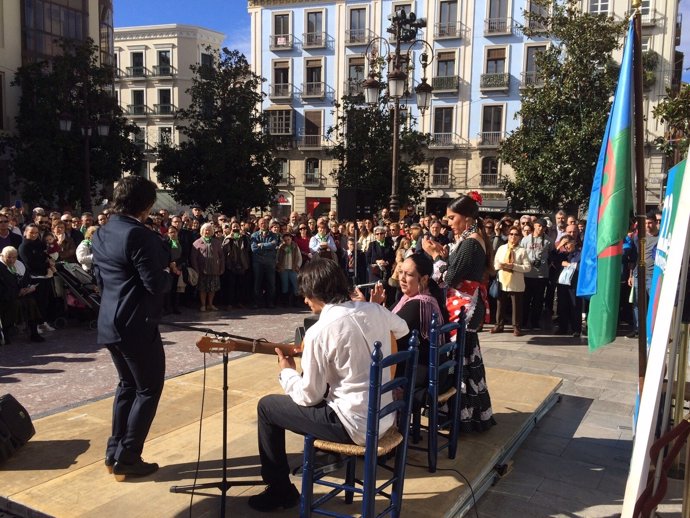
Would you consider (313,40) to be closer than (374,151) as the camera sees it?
No

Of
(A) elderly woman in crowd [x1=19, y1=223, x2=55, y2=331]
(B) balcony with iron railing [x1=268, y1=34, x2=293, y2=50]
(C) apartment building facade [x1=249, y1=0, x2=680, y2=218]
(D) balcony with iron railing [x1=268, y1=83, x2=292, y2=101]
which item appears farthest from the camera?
(D) balcony with iron railing [x1=268, y1=83, x2=292, y2=101]

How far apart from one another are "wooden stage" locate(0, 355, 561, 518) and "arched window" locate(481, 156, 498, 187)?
2849 cm

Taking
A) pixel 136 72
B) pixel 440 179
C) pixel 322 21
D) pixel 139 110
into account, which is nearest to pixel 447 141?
pixel 440 179

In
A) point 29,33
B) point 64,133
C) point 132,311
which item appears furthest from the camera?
point 29,33

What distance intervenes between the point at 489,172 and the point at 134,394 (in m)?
31.2

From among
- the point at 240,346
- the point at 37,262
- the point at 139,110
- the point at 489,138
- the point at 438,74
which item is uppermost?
the point at 438,74

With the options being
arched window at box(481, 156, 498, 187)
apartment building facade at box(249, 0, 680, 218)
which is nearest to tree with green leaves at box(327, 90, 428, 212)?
apartment building facade at box(249, 0, 680, 218)

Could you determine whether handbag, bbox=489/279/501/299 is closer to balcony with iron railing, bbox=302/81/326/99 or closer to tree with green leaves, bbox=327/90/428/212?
tree with green leaves, bbox=327/90/428/212

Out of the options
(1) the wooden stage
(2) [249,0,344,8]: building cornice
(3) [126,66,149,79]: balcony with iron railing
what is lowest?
(1) the wooden stage

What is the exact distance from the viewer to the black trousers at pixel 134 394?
3.55 m

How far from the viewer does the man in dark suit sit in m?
3.44

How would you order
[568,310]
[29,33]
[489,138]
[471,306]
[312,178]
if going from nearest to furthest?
[471,306], [568,310], [29,33], [489,138], [312,178]

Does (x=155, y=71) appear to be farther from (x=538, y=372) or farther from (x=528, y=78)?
(x=538, y=372)

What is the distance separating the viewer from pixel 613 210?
3371 mm
